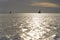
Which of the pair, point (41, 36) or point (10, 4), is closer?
point (41, 36)

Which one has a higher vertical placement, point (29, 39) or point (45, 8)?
point (45, 8)

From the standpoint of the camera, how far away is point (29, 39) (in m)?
A: 2.43

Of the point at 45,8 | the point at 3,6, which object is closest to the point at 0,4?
the point at 3,6

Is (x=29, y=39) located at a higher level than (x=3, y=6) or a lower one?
lower

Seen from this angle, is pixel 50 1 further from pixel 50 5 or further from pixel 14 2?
pixel 14 2

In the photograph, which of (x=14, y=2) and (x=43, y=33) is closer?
(x=43, y=33)

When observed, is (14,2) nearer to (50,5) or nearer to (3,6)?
(3,6)

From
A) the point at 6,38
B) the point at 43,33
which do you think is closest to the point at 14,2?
the point at 43,33

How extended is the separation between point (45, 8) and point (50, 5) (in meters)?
0.17

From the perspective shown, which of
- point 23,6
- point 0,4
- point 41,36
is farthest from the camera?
point 23,6

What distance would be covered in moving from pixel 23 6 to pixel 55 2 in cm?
79

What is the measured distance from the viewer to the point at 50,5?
4109 mm

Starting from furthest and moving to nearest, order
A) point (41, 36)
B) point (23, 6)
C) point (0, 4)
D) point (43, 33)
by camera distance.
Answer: point (23, 6)
point (0, 4)
point (43, 33)
point (41, 36)

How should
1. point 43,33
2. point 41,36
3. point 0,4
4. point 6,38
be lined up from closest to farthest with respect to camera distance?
point 6,38 < point 41,36 < point 43,33 < point 0,4
